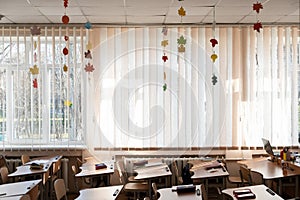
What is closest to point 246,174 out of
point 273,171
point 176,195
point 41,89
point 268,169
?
point 268,169

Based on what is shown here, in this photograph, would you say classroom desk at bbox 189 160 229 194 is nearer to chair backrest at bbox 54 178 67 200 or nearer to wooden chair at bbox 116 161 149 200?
wooden chair at bbox 116 161 149 200

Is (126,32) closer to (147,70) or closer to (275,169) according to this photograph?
(147,70)

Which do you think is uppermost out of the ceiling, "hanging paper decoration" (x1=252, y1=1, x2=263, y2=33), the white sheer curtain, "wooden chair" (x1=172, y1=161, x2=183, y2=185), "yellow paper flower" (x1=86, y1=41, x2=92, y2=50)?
the ceiling

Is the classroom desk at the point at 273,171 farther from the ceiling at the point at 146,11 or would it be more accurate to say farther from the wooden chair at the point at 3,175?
the wooden chair at the point at 3,175

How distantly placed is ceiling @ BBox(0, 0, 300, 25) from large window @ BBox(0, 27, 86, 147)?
330 millimetres

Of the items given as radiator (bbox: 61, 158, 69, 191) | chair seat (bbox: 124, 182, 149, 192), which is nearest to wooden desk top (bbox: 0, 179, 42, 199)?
chair seat (bbox: 124, 182, 149, 192)

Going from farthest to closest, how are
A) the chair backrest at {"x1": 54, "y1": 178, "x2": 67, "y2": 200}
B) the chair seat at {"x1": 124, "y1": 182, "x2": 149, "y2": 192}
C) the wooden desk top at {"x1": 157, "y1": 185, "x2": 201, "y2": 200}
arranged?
the chair seat at {"x1": 124, "y1": 182, "x2": 149, "y2": 192} < the chair backrest at {"x1": 54, "y1": 178, "x2": 67, "y2": 200} < the wooden desk top at {"x1": 157, "y1": 185, "x2": 201, "y2": 200}

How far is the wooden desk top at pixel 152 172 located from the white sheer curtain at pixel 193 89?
0.96m

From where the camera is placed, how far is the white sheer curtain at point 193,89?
6.91 meters

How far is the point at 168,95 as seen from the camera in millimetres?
6934

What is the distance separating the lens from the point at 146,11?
20.4 feet

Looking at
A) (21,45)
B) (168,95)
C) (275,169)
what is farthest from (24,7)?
(275,169)

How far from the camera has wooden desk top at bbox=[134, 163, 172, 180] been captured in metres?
5.36

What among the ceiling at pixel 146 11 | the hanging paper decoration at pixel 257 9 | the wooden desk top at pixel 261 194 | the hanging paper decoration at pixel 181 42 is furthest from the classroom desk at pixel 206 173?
the ceiling at pixel 146 11
